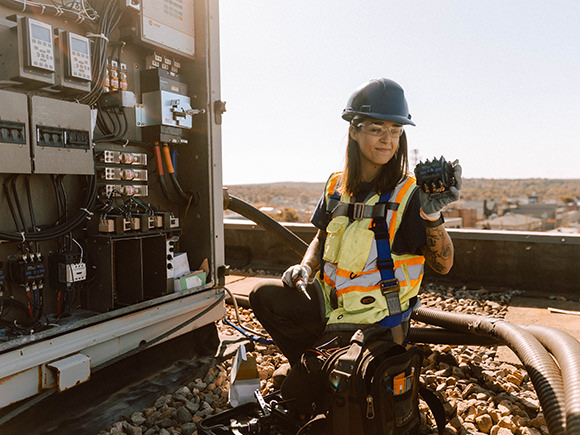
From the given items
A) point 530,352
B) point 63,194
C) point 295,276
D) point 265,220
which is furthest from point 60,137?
Result: point 530,352

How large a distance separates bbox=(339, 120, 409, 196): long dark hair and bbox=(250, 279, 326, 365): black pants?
52 centimetres

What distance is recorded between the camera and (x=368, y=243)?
1.92 metres

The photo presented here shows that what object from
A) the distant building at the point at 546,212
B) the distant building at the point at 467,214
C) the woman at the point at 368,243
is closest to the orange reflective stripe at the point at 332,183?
the woman at the point at 368,243

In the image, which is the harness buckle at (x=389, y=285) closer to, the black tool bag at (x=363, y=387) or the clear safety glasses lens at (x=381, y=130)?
the black tool bag at (x=363, y=387)

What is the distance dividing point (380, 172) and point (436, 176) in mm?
435

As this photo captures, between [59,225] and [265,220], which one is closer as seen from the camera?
[59,225]

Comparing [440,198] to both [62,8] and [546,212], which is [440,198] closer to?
[62,8]

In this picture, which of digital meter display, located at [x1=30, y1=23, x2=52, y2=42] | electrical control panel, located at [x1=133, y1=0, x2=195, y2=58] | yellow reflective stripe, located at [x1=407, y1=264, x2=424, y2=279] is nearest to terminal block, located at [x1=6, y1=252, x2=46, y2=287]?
digital meter display, located at [x1=30, y1=23, x2=52, y2=42]

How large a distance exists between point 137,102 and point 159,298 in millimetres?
1275

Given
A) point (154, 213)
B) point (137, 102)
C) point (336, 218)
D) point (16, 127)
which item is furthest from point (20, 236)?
point (336, 218)

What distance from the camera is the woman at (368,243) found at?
74.4 inches

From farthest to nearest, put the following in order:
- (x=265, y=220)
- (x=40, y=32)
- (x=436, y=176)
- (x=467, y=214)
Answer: (x=467, y=214) < (x=265, y=220) < (x=40, y=32) < (x=436, y=176)

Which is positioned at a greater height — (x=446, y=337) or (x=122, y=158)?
(x=122, y=158)

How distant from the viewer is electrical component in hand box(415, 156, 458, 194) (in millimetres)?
1708
